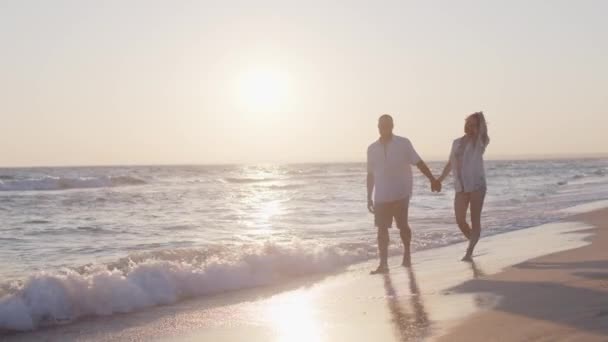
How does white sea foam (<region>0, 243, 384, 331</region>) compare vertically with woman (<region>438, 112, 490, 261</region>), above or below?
below

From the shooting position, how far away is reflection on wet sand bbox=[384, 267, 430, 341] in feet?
14.8

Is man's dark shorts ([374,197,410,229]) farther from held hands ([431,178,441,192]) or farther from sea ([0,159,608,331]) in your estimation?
sea ([0,159,608,331])

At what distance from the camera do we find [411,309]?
17.5ft

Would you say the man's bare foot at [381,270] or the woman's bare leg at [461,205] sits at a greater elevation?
the woman's bare leg at [461,205]

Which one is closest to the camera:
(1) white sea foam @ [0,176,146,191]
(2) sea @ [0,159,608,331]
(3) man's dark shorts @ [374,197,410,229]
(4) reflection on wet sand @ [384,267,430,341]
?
(4) reflection on wet sand @ [384,267,430,341]

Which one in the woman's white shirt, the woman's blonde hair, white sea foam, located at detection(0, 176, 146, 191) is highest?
the woman's blonde hair

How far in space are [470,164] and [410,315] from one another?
3.22 metres

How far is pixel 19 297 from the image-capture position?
243 inches

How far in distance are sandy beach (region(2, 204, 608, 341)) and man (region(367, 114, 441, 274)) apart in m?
0.55

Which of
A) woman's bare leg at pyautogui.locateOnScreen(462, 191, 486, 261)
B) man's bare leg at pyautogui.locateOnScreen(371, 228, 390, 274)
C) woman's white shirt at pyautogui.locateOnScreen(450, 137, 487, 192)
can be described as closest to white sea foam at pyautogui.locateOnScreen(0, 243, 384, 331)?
man's bare leg at pyautogui.locateOnScreen(371, 228, 390, 274)

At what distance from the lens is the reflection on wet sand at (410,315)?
178 inches

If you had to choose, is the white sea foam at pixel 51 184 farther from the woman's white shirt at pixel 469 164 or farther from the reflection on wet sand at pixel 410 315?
the reflection on wet sand at pixel 410 315

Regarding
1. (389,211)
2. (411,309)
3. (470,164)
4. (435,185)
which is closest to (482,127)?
(470,164)

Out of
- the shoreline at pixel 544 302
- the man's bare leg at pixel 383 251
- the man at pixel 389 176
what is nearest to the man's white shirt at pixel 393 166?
the man at pixel 389 176
